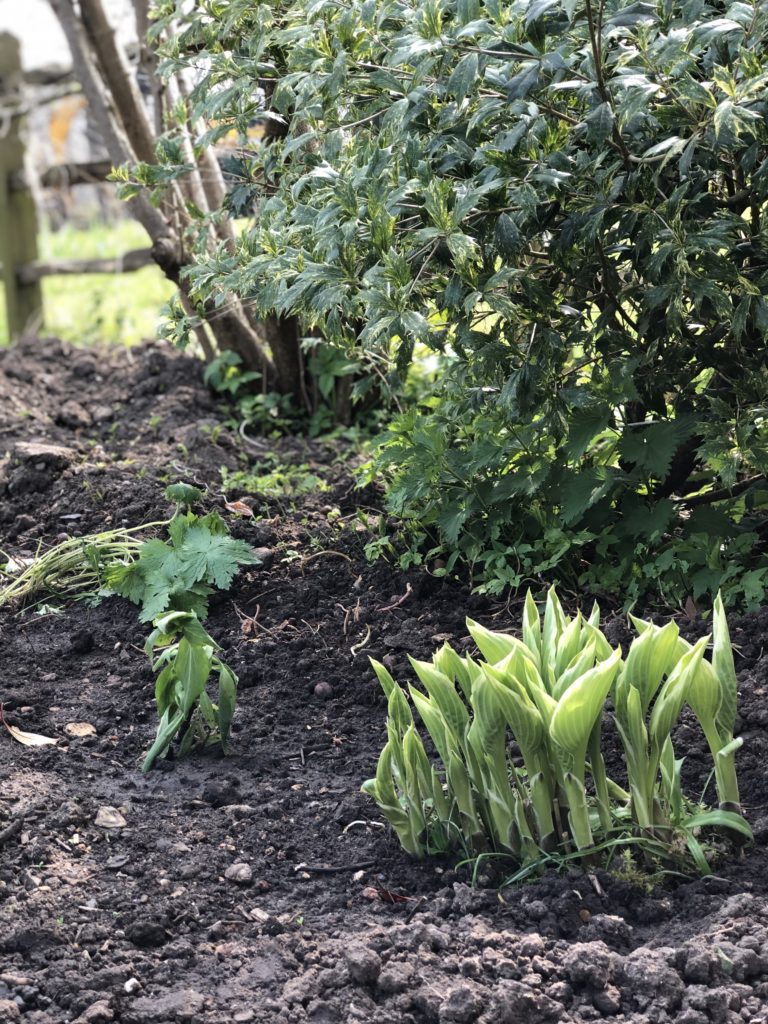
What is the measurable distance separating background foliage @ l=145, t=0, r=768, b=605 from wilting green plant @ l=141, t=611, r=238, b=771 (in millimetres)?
764

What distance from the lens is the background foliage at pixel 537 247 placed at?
238 centimetres

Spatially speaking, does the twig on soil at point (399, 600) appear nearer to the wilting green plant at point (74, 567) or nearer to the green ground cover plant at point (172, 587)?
the green ground cover plant at point (172, 587)

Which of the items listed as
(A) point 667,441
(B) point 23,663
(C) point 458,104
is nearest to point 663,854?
(A) point 667,441

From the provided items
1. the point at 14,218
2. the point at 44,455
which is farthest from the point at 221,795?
the point at 14,218

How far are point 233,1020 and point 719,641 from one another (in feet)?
3.45

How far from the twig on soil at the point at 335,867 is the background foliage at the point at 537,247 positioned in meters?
1.07

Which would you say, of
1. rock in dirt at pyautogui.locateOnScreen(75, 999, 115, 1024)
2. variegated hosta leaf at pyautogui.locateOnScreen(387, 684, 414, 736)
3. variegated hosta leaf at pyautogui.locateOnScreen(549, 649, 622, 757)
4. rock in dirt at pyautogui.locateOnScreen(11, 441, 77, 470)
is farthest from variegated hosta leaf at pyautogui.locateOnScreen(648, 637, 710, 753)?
rock in dirt at pyautogui.locateOnScreen(11, 441, 77, 470)

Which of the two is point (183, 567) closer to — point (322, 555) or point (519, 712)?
point (322, 555)

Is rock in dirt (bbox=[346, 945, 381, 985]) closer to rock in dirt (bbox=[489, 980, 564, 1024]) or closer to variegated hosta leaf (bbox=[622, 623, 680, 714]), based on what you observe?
rock in dirt (bbox=[489, 980, 564, 1024])

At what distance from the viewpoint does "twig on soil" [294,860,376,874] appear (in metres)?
2.30

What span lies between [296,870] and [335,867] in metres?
0.08

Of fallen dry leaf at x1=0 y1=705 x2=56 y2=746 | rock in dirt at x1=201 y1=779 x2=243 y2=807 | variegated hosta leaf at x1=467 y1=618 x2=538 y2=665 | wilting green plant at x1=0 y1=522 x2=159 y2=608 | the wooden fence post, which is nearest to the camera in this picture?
variegated hosta leaf at x1=467 y1=618 x2=538 y2=665

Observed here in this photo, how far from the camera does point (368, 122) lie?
2953 mm

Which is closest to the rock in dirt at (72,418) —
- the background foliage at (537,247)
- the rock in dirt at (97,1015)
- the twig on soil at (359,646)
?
the background foliage at (537,247)
